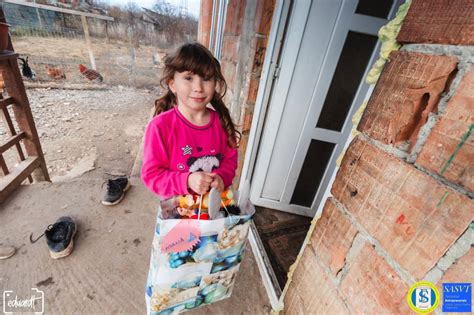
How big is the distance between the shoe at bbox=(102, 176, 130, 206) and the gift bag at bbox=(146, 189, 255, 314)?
3.92ft

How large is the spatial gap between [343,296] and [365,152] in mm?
527

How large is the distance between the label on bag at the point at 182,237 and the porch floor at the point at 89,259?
2.33 ft

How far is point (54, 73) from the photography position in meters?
7.09

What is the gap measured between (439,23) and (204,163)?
3.21 ft

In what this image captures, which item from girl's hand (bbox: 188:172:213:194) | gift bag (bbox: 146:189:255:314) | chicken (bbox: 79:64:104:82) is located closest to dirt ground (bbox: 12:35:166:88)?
chicken (bbox: 79:64:104:82)

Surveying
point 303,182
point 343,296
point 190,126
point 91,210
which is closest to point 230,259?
point 343,296

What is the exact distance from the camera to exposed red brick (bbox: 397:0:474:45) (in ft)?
1.60

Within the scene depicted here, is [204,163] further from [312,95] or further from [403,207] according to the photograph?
[312,95]

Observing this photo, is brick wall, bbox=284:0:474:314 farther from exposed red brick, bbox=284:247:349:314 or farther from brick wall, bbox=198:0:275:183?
brick wall, bbox=198:0:275:183

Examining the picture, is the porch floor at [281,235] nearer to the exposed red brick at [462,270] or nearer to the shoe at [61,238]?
the exposed red brick at [462,270]

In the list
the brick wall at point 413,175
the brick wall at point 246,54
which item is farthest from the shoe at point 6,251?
the brick wall at point 413,175

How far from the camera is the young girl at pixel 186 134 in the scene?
101 cm

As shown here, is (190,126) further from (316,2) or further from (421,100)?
(316,2)

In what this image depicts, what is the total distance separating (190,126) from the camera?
1.10 metres
